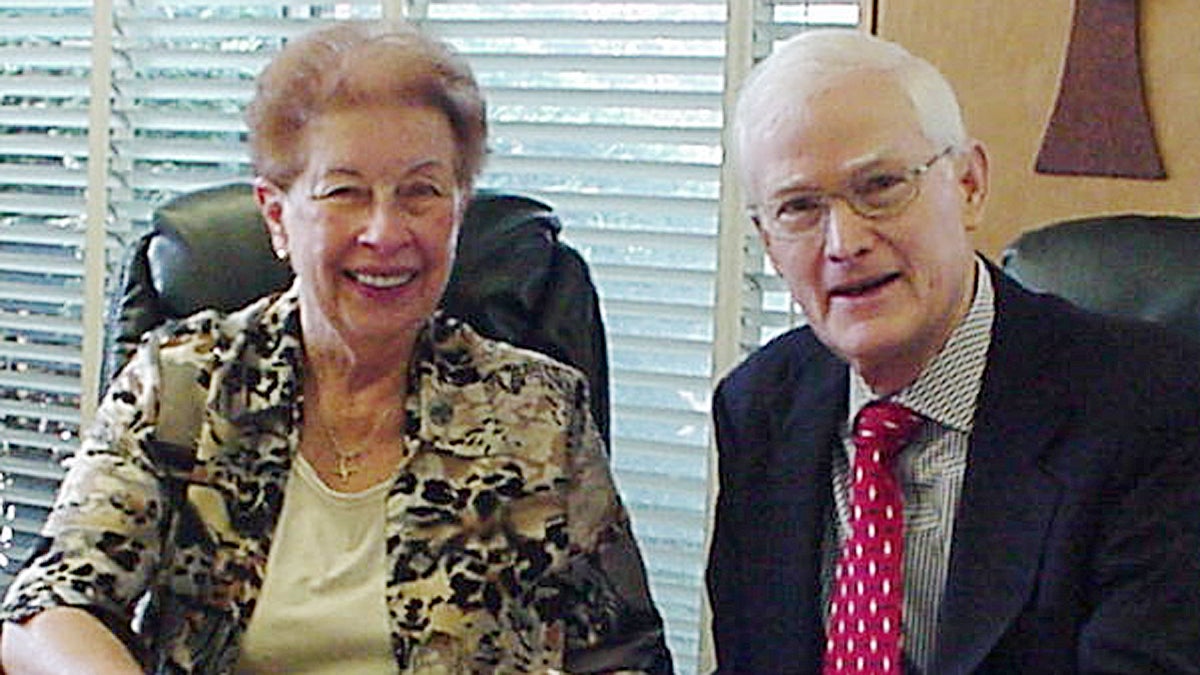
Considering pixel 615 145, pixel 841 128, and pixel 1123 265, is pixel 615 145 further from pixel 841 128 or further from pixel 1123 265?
pixel 841 128

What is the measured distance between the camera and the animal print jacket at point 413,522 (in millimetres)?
1907

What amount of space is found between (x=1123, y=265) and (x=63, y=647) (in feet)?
3.94

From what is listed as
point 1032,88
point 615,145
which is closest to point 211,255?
point 615,145

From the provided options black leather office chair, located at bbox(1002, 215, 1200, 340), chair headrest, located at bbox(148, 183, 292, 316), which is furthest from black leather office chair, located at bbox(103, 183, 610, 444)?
black leather office chair, located at bbox(1002, 215, 1200, 340)

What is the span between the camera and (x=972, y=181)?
170cm

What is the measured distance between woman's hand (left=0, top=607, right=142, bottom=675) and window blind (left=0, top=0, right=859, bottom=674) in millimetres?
976

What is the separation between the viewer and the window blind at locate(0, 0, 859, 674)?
8.98 ft

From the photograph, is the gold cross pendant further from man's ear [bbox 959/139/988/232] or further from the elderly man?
man's ear [bbox 959/139/988/232]

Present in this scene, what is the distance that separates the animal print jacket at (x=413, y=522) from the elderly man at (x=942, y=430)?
10.1 inches

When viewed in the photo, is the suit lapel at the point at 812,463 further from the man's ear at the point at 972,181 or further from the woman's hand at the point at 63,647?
the woman's hand at the point at 63,647

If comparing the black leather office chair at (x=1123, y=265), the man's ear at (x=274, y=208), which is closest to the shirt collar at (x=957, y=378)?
the black leather office chair at (x=1123, y=265)

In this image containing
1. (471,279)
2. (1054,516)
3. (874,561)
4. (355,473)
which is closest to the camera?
(1054,516)

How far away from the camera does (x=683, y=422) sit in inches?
110

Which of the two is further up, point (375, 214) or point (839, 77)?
point (839, 77)
